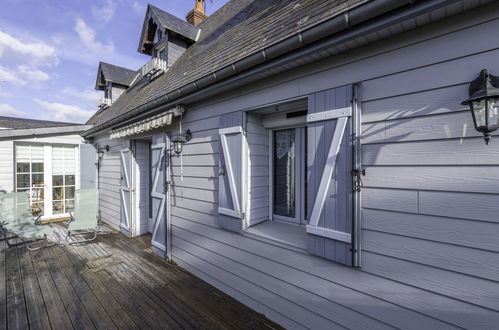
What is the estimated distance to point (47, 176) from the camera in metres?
6.54

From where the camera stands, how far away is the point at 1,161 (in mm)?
5656

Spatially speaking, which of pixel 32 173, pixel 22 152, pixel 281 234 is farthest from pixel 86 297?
pixel 22 152

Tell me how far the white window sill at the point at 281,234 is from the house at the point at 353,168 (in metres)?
0.02

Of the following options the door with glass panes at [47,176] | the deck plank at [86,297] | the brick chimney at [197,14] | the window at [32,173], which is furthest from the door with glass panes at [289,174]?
the door with glass panes at [47,176]

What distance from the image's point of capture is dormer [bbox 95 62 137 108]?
28.2ft

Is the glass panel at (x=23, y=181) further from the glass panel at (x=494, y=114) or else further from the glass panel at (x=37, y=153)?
the glass panel at (x=494, y=114)

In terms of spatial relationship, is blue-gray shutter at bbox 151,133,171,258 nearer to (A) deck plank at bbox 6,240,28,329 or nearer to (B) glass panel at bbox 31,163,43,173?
(A) deck plank at bbox 6,240,28,329

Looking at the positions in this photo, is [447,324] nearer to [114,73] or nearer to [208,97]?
[208,97]

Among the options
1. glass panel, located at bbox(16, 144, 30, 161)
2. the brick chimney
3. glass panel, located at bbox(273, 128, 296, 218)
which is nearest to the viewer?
glass panel, located at bbox(273, 128, 296, 218)

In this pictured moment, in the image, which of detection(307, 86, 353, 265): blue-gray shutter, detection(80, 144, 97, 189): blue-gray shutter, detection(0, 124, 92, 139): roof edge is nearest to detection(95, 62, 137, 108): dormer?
detection(0, 124, 92, 139): roof edge

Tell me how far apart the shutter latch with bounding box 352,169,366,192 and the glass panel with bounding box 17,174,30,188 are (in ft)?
27.7

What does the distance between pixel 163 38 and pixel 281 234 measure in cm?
589

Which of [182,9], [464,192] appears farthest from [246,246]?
[182,9]

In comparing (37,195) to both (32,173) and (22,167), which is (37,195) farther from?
(22,167)
